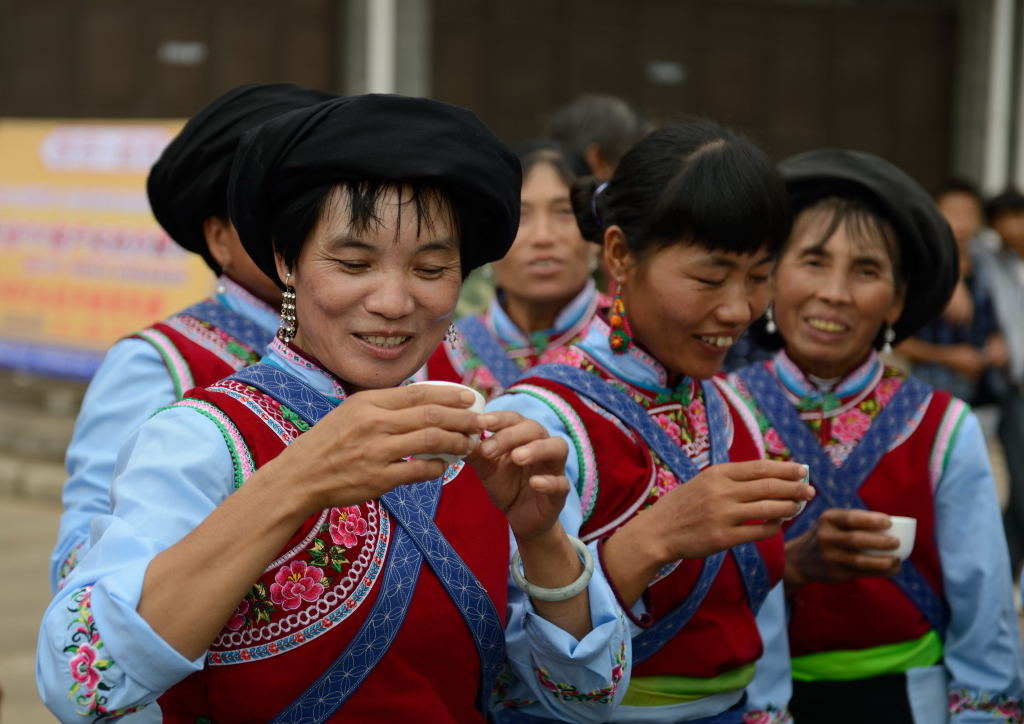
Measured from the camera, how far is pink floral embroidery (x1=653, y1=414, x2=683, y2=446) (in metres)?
2.27

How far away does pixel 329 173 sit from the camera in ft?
5.62

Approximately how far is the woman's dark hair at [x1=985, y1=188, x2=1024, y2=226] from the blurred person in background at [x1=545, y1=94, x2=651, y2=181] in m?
3.31

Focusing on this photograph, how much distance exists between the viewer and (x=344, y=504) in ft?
5.17

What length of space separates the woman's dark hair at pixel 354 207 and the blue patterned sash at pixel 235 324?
33.8 inches

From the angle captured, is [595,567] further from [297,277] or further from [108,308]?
[108,308]

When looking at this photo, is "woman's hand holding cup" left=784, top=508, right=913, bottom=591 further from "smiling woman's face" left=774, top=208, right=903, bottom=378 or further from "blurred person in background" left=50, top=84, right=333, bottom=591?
"blurred person in background" left=50, top=84, right=333, bottom=591

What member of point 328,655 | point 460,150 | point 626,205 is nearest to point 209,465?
point 328,655

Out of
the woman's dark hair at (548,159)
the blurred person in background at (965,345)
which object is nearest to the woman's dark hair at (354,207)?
the woman's dark hair at (548,159)

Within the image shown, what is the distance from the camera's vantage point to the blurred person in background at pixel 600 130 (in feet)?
14.1

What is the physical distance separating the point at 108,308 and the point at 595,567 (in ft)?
21.4

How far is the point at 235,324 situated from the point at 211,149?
359 mm

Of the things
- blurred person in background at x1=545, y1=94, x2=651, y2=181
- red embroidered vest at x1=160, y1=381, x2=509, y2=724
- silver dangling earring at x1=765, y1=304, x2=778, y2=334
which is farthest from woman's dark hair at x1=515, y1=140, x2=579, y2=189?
red embroidered vest at x1=160, y1=381, x2=509, y2=724

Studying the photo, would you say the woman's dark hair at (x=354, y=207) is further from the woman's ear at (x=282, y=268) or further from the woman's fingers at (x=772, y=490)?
the woman's fingers at (x=772, y=490)

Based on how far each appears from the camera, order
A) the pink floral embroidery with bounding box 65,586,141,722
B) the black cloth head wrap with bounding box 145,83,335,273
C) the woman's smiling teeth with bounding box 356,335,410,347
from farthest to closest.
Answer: the black cloth head wrap with bounding box 145,83,335,273 < the woman's smiling teeth with bounding box 356,335,410,347 < the pink floral embroidery with bounding box 65,586,141,722
